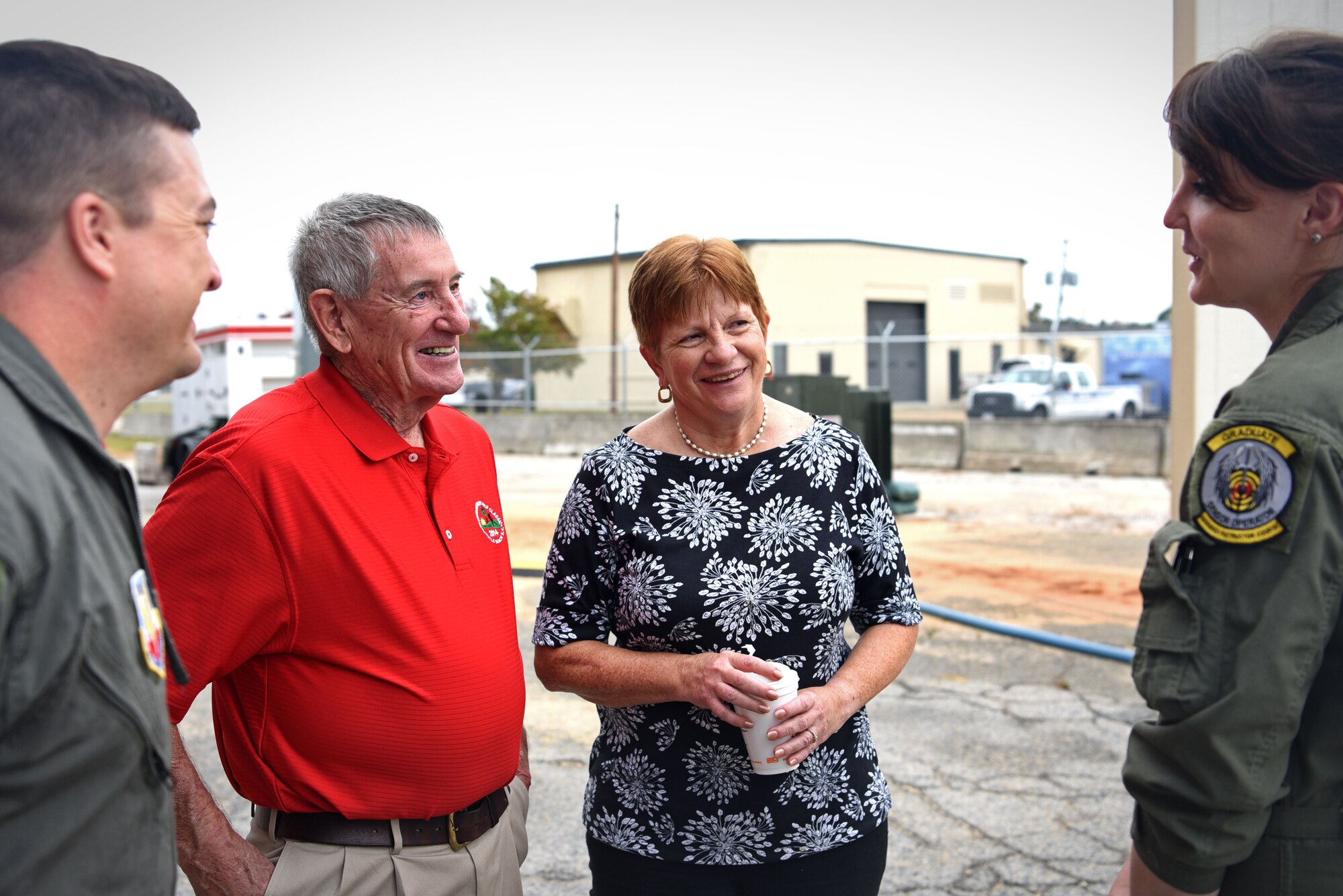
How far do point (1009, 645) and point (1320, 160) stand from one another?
578cm

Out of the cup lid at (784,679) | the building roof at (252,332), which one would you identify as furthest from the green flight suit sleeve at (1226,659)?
the building roof at (252,332)

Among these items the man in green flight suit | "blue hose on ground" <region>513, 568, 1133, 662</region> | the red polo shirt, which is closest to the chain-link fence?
"blue hose on ground" <region>513, 568, 1133, 662</region>

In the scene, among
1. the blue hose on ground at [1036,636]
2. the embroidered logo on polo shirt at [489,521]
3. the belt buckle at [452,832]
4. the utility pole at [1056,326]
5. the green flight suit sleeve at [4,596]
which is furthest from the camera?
the utility pole at [1056,326]

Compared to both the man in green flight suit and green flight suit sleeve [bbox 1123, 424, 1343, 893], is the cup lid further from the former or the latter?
the man in green flight suit

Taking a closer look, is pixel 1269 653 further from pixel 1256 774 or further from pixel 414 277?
pixel 414 277

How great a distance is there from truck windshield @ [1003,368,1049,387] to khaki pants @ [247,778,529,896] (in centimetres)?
2114

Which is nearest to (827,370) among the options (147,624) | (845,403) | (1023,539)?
(1023,539)

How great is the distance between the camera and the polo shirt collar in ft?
6.87

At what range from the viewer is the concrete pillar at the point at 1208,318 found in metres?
4.60

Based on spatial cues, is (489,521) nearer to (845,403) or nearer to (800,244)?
(845,403)

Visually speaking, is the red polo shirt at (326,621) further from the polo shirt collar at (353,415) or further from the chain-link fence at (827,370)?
the chain-link fence at (827,370)

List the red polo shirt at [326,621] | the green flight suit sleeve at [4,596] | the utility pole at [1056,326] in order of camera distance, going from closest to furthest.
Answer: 1. the green flight suit sleeve at [4,596]
2. the red polo shirt at [326,621]
3. the utility pole at [1056,326]

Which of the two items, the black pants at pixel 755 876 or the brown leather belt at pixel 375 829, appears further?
the black pants at pixel 755 876

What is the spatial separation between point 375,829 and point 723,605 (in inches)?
30.2
